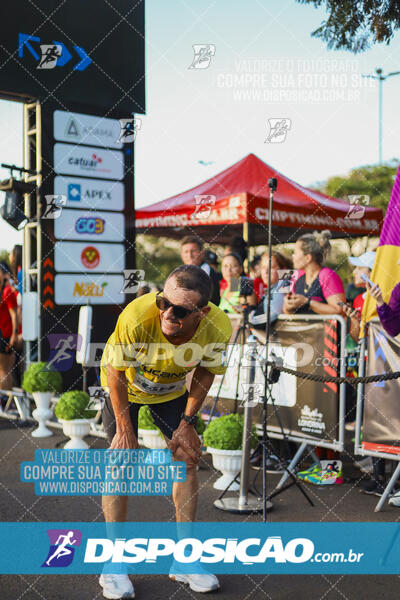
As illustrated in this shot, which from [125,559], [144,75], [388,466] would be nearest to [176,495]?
[125,559]

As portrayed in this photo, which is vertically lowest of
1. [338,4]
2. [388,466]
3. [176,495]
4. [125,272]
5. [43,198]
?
[388,466]

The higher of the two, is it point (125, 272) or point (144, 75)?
point (144, 75)

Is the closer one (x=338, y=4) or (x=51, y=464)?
(x=338, y=4)

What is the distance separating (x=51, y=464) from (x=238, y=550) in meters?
2.48

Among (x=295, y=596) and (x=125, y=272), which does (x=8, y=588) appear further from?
(x=125, y=272)

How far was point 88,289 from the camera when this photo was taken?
29.9 ft

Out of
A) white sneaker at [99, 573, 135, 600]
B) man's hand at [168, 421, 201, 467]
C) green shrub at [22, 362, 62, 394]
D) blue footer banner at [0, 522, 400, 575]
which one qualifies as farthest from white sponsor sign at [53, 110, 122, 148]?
white sneaker at [99, 573, 135, 600]

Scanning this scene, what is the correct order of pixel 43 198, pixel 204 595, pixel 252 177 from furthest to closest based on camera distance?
pixel 252 177 < pixel 43 198 < pixel 204 595

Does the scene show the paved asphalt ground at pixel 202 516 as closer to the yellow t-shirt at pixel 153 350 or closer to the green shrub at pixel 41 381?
the green shrub at pixel 41 381

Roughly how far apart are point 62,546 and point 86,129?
6.76 meters

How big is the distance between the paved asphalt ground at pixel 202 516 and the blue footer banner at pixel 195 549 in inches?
4.0

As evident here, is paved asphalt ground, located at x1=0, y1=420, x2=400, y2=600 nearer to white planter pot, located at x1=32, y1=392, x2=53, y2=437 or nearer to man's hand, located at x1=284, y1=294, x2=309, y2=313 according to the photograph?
white planter pot, located at x1=32, y1=392, x2=53, y2=437

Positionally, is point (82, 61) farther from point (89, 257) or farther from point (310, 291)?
point (310, 291)

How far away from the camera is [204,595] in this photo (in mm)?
3135
